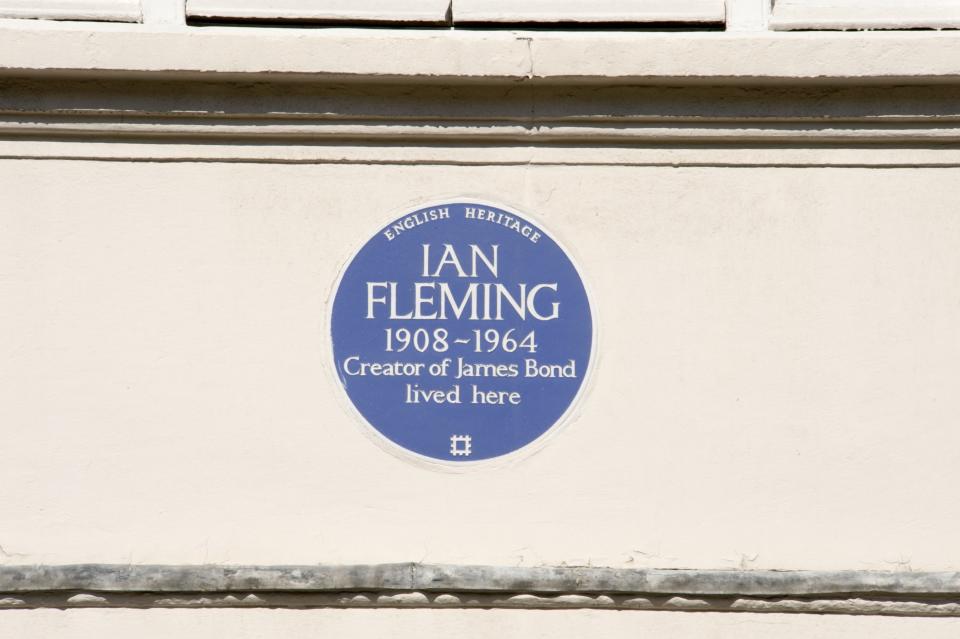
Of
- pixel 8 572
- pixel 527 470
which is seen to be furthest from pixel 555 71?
pixel 8 572

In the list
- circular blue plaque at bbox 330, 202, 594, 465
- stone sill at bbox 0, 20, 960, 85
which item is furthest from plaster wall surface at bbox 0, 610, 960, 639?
stone sill at bbox 0, 20, 960, 85

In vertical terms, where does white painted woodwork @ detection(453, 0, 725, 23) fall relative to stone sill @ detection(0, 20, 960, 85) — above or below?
above

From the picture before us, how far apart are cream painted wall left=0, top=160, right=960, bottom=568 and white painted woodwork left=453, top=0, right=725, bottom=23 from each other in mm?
527

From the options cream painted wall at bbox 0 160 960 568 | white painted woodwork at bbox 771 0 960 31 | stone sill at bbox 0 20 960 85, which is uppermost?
white painted woodwork at bbox 771 0 960 31

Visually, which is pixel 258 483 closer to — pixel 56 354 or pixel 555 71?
pixel 56 354

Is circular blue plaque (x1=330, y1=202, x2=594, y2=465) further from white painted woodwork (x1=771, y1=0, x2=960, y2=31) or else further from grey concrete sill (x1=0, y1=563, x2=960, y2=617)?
white painted woodwork (x1=771, y1=0, x2=960, y2=31)

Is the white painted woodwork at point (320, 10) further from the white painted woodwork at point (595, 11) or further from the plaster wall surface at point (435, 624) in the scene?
the plaster wall surface at point (435, 624)

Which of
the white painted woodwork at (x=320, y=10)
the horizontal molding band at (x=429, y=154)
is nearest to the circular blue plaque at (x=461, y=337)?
the horizontal molding band at (x=429, y=154)

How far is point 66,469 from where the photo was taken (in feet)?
14.0

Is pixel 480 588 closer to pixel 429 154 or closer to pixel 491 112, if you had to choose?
pixel 429 154

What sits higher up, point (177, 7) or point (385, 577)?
point (177, 7)

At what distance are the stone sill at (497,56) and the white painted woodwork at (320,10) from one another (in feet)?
0.53

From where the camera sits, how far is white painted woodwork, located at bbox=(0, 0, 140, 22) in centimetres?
438

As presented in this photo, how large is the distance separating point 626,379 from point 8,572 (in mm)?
2146
